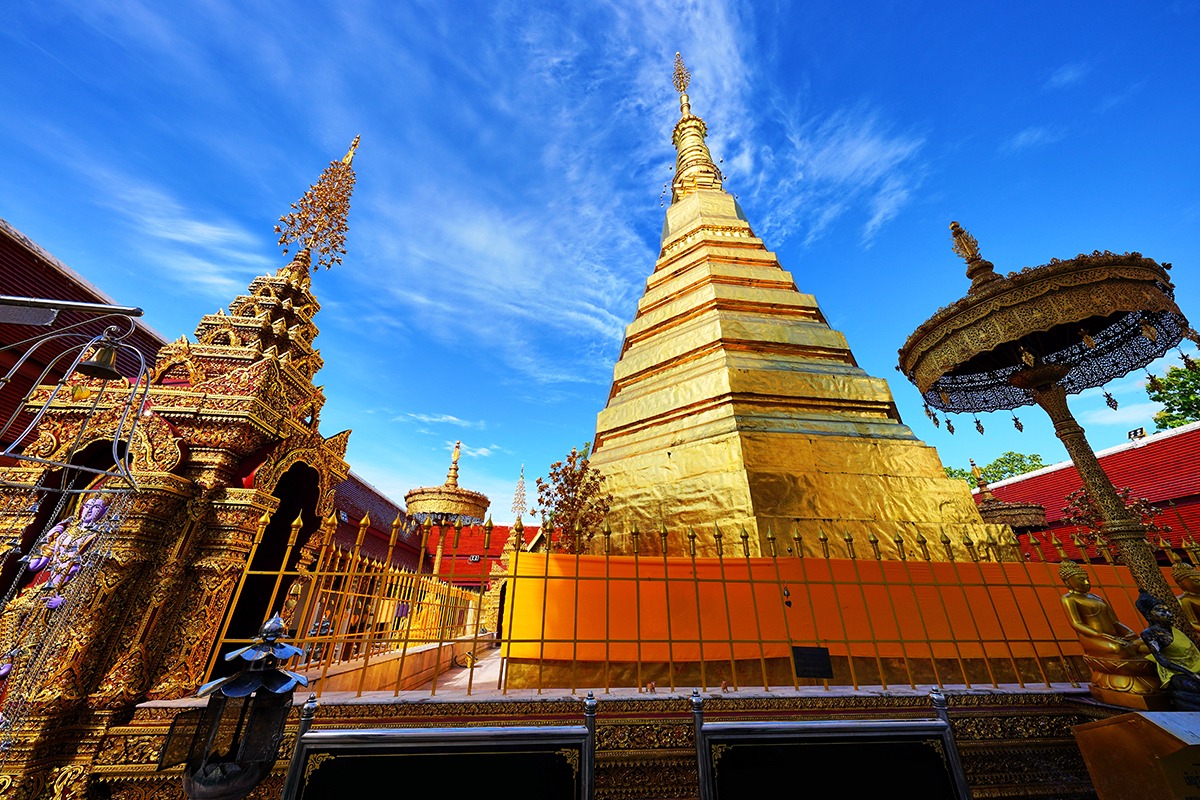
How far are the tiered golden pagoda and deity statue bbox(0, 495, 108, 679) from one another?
527cm

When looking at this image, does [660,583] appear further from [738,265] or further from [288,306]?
[738,265]

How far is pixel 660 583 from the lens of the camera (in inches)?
174

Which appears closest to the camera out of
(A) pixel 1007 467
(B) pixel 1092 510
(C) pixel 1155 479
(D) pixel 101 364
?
(D) pixel 101 364

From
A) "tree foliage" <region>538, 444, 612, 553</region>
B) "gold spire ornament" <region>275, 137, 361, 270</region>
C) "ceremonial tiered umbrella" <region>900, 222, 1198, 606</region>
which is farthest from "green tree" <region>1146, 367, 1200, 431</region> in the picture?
"gold spire ornament" <region>275, 137, 361, 270</region>

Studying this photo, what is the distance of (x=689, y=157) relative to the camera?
666 inches

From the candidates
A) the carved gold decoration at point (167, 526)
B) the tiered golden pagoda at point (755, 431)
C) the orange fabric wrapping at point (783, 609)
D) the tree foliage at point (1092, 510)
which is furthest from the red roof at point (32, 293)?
the tree foliage at point (1092, 510)

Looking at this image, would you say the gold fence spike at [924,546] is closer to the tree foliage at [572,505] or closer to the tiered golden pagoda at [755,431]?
the tiered golden pagoda at [755,431]

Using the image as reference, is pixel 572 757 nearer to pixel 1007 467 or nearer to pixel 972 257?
pixel 972 257

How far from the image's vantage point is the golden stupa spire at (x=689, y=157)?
15633 millimetres

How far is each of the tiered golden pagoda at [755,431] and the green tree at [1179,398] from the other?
18.4 m

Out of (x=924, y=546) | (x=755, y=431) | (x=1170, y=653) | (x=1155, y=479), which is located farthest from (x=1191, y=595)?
(x=1155, y=479)

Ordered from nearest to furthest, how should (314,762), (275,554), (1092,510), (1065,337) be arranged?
(314,762) < (275,554) < (1065,337) < (1092,510)

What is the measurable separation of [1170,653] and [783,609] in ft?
8.53

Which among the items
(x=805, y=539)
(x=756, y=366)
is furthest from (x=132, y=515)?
(x=756, y=366)
